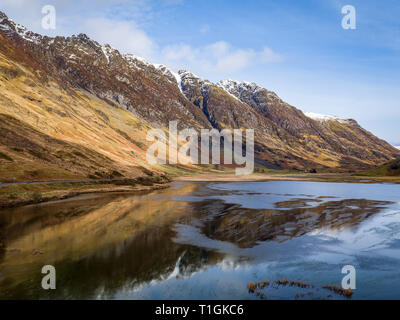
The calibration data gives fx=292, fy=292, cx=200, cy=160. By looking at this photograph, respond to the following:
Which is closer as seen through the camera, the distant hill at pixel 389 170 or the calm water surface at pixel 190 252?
the calm water surface at pixel 190 252

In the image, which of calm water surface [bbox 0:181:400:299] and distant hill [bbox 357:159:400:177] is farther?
distant hill [bbox 357:159:400:177]

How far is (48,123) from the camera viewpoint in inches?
4887

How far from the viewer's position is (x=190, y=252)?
98.3 ft

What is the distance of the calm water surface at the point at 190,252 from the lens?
21.0m

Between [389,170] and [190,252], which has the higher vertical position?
[389,170]

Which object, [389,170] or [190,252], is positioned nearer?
[190,252]

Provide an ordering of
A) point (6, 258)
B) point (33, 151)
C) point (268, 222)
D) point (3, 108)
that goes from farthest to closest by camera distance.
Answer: point (3, 108)
point (33, 151)
point (268, 222)
point (6, 258)

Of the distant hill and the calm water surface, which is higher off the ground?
the distant hill

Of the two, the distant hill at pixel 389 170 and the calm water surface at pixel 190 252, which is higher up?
the distant hill at pixel 389 170

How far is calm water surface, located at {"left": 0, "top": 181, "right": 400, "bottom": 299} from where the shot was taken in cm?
2102

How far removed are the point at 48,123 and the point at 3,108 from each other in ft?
60.7
